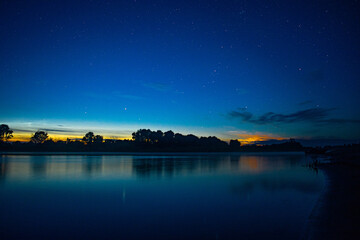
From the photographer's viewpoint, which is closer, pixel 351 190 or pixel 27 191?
pixel 351 190

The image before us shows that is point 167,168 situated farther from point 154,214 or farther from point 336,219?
point 336,219

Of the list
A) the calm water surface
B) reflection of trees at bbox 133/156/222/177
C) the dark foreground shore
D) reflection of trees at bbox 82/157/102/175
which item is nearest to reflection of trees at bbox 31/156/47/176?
reflection of trees at bbox 82/157/102/175

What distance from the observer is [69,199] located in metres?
17.4

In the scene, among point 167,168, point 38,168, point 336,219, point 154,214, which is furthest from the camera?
point 167,168

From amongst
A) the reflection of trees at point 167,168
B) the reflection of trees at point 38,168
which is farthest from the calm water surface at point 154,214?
the reflection of trees at point 38,168

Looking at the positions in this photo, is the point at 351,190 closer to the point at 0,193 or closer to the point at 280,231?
the point at 280,231

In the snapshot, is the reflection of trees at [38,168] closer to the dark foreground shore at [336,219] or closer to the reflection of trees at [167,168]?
the reflection of trees at [167,168]

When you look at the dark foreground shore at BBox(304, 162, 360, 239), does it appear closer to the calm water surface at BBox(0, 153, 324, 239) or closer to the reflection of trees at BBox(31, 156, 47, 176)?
the calm water surface at BBox(0, 153, 324, 239)

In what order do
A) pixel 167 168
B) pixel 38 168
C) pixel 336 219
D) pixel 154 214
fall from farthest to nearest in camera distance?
pixel 167 168, pixel 38 168, pixel 154 214, pixel 336 219

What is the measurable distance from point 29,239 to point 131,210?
19.0 ft

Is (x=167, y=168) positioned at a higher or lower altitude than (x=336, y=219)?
lower

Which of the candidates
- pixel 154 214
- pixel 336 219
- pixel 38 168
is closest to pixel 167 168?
pixel 38 168

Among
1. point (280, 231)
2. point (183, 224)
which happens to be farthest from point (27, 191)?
point (280, 231)

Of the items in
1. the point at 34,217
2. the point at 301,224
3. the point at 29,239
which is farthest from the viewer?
the point at 34,217
